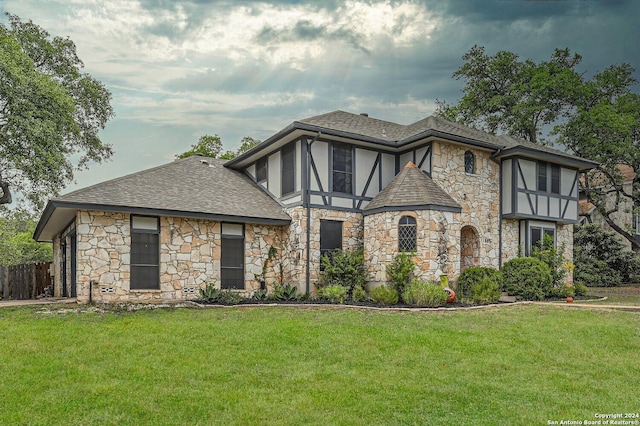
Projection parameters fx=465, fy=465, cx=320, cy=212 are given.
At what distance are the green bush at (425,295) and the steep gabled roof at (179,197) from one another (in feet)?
15.8

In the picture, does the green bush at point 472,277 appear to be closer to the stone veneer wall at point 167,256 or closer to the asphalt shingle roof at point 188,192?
the asphalt shingle roof at point 188,192

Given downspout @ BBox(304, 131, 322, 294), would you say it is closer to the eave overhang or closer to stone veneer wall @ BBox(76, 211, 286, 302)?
the eave overhang

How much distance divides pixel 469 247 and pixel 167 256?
34.0 feet

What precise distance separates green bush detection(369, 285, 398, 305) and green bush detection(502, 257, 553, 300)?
410 centimetres

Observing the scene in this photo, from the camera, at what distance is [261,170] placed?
1791cm

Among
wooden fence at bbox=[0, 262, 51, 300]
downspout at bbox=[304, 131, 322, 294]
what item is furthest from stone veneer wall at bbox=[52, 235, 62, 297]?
downspout at bbox=[304, 131, 322, 294]

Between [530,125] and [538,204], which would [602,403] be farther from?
[530,125]

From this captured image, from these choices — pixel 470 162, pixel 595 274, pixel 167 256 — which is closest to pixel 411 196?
pixel 470 162

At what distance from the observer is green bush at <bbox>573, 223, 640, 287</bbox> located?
2316cm

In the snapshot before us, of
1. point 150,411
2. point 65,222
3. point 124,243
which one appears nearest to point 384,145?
point 124,243

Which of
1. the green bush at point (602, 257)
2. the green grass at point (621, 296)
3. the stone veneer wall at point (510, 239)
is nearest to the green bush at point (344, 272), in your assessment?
the stone veneer wall at point (510, 239)

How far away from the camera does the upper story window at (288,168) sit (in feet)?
51.2

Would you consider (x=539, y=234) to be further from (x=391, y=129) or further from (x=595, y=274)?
(x=595, y=274)

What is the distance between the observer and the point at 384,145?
16.0 m
